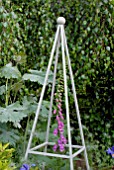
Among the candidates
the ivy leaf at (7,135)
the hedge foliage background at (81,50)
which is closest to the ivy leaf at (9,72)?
the hedge foliage background at (81,50)

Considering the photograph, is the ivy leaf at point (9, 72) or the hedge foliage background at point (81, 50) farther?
the hedge foliage background at point (81, 50)

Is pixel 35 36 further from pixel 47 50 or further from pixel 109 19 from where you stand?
pixel 109 19

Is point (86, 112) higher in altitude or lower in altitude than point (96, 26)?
lower

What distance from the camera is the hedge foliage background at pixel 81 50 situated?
276 centimetres

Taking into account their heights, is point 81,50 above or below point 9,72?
above

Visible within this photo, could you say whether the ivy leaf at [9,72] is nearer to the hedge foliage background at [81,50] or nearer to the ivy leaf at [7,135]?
the hedge foliage background at [81,50]

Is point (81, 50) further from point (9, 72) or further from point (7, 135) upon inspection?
point (7, 135)

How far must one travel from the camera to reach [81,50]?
2893 millimetres

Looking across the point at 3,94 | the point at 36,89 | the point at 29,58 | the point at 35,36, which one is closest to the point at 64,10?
the point at 35,36

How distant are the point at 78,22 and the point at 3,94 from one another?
93 cm

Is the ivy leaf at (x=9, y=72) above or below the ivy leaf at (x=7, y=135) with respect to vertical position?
above

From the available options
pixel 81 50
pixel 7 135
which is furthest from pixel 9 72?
pixel 81 50

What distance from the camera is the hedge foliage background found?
9.04ft

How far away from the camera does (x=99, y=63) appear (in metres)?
2.85
